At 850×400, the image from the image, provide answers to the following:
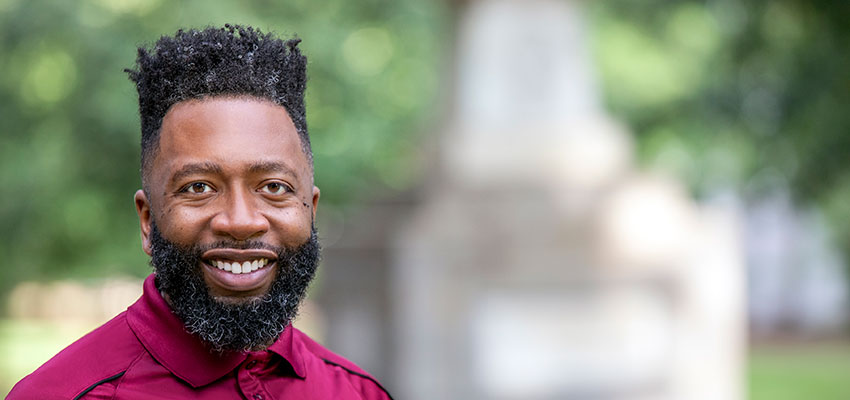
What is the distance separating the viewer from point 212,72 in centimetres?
220

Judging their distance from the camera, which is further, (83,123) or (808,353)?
(808,353)

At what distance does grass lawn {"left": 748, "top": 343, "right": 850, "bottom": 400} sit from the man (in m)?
15.3

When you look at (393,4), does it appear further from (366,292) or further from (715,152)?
(366,292)

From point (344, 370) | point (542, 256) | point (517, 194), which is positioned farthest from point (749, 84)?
point (344, 370)

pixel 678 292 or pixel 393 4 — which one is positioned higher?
pixel 393 4

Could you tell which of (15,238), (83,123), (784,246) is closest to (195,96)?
(15,238)

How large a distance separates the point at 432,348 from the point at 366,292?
130 centimetres

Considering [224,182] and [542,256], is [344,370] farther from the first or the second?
[542,256]

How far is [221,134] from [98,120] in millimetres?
12331

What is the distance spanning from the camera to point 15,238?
40.8ft

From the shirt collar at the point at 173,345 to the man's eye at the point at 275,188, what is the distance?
30 cm

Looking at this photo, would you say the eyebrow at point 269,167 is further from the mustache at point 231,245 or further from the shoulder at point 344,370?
the shoulder at point 344,370

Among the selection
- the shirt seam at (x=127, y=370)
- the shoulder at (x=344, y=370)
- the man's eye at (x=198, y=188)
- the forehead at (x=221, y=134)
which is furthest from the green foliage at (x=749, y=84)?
the shirt seam at (x=127, y=370)

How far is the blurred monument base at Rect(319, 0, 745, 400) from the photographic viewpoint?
10.4 m
